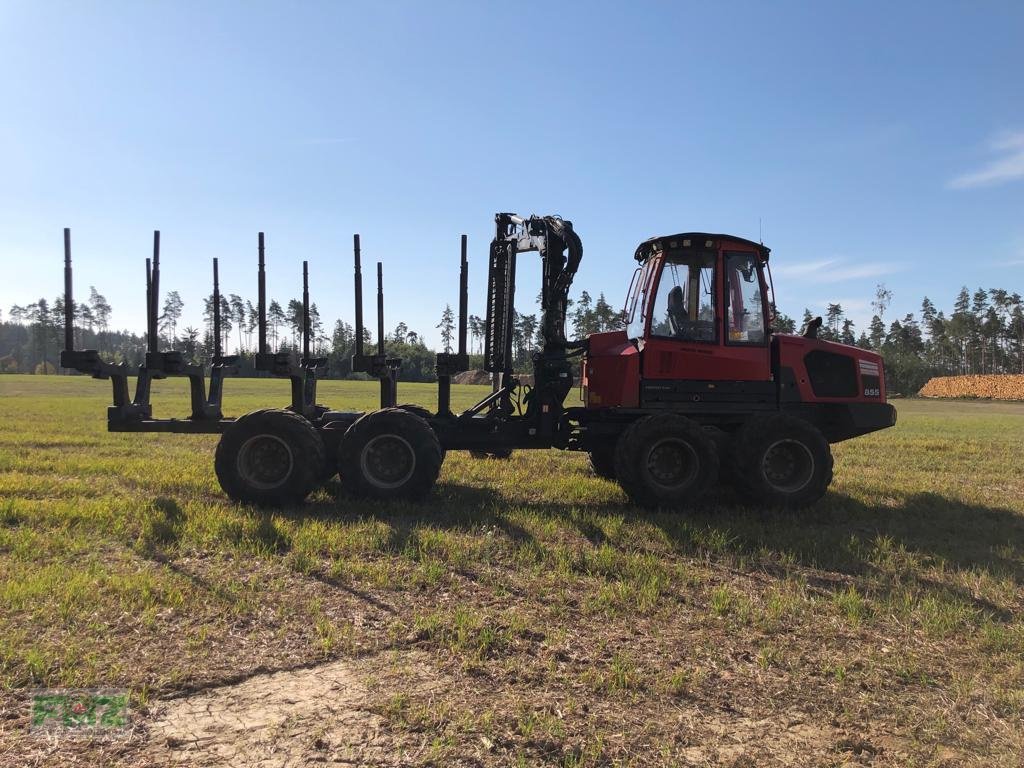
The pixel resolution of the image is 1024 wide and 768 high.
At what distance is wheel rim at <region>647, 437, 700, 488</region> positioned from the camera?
8.28 meters

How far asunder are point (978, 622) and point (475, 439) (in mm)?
5779

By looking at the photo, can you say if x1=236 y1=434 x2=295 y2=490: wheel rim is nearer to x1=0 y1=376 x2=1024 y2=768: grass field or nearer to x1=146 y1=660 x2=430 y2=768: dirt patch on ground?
x1=0 y1=376 x2=1024 y2=768: grass field

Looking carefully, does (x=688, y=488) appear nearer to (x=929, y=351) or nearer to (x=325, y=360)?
(x=325, y=360)

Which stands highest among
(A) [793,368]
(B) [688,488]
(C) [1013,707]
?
(A) [793,368]

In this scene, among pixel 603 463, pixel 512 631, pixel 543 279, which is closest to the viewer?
pixel 512 631

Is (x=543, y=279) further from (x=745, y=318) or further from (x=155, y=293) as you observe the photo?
(x=155, y=293)

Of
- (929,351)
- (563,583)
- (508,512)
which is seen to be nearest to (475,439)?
(508,512)

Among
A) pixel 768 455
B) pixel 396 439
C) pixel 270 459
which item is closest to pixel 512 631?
pixel 396 439

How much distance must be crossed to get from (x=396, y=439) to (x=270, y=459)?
1.56 m

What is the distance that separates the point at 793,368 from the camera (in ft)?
28.9

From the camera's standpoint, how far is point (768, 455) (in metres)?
8.44

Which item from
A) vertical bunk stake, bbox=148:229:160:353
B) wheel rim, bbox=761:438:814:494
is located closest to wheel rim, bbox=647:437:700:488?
wheel rim, bbox=761:438:814:494

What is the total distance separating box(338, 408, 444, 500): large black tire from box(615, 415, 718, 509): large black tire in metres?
2.27

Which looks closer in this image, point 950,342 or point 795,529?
point 795,529
